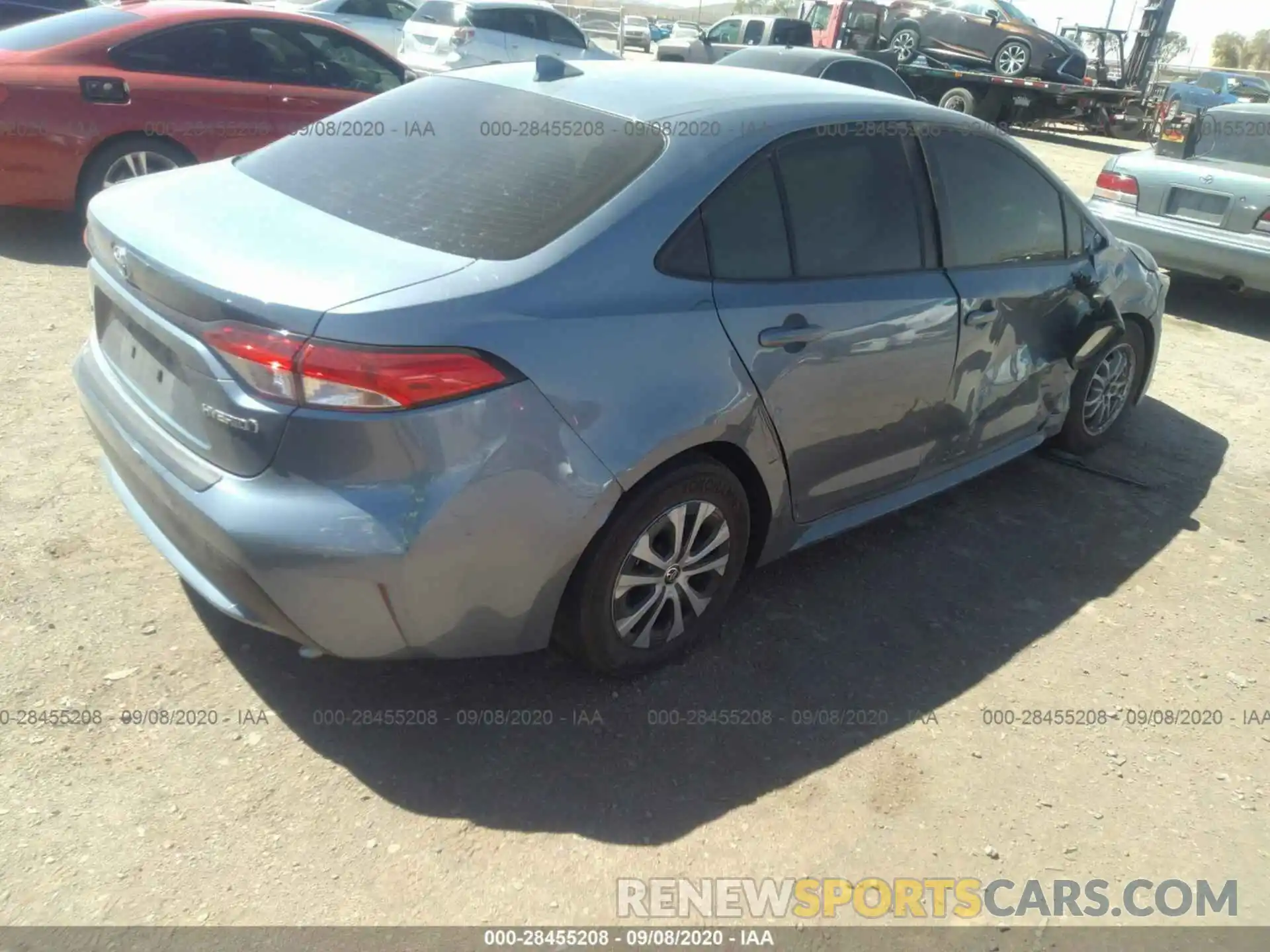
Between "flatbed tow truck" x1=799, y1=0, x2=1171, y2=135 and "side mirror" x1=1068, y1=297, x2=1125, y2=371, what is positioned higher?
"flatbed tow truck" x1=799, y1=0, x2=1171, y2=135

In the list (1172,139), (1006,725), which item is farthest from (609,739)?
(1172,139)

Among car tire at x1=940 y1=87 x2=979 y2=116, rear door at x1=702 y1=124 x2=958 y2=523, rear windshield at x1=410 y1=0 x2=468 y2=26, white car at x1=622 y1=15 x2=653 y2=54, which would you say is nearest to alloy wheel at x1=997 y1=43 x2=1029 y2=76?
car tire at x1=940 y1=87 x2=979 y2=116

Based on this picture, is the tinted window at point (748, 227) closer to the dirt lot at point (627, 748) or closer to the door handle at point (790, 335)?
the door handle at point (790, 335)

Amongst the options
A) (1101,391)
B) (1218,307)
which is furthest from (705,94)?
(1218,307)

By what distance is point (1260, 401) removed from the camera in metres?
5.91

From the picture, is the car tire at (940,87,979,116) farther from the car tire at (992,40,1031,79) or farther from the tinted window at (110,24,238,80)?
the tinted window at (110,24,238,80)

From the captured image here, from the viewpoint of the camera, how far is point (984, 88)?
19.4m

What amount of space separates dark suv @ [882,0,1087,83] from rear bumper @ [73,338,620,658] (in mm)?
20023

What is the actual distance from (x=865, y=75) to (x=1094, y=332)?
349 inches

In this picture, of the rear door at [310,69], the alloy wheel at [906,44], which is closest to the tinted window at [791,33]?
the alloy wheel at [906,44]

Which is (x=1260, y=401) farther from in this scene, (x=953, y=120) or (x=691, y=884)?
(x=691, y=884)

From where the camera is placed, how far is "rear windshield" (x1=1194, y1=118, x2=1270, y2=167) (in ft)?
23.8

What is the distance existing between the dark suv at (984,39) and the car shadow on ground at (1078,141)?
126 cm

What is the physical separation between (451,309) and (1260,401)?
214 inches
